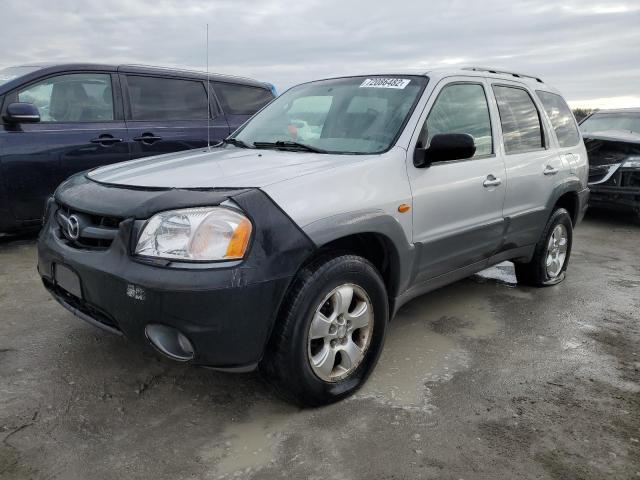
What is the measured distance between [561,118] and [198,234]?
3601 millimetres

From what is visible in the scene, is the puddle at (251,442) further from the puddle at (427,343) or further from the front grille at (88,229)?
the front grille at (88,229)

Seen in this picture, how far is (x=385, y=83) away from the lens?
11.4ft

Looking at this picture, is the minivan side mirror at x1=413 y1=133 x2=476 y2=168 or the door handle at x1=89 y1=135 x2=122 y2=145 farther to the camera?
the door handle at x1=89 y1=135 x2=122 y2=145

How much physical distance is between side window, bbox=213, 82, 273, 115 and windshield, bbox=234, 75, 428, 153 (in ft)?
8.81

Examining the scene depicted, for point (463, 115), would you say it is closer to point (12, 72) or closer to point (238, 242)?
point (238, 242)

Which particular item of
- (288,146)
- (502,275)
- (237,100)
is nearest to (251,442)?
(288,146)

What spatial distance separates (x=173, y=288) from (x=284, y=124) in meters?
1.75

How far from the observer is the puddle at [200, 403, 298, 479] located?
7.36 ft

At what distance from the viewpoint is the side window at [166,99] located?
225 inches

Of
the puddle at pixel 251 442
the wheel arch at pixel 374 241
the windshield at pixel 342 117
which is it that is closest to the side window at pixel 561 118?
the windshield at pixel 342 117

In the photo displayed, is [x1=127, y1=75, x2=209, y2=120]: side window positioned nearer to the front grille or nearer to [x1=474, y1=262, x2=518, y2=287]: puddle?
the front grille

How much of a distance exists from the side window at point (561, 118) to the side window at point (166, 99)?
354 centimetres

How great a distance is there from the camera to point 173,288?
220 centimetres

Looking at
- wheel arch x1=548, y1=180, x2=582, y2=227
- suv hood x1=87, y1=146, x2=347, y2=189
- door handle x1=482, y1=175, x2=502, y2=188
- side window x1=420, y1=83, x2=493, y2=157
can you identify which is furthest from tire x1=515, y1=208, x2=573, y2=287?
suv hood x1=87, y1=146, x2=347, y2=189
